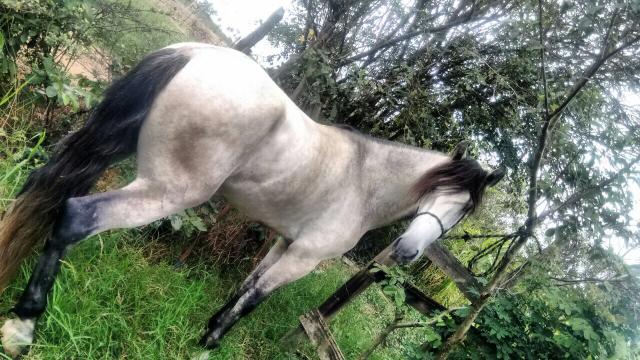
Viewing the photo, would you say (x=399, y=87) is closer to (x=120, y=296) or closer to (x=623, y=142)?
(x=623, y=142)

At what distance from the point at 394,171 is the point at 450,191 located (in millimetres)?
357

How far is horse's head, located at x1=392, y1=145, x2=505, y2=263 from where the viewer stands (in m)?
2.65

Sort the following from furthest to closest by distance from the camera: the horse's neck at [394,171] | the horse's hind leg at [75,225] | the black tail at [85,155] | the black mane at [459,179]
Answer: the horse's neck at [394,171], the black mane at [459,179], the black tail at [85,155], the horse's hind leg at [75,225]

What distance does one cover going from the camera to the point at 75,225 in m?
2.01

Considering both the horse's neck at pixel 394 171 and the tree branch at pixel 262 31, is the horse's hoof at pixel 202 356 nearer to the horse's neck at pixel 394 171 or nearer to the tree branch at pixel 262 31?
the horse's neck at pixel 394 171

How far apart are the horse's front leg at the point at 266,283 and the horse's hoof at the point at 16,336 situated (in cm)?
101

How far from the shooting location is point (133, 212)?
2121mm

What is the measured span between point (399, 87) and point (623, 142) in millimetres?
2538

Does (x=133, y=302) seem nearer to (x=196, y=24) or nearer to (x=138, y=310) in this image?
(x=138, y=310)

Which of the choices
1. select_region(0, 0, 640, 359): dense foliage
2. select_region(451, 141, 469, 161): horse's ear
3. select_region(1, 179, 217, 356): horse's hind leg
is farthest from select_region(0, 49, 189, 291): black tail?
select_region(451, 141, 469, 161): horse's ear

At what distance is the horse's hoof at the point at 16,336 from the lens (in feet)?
6.75

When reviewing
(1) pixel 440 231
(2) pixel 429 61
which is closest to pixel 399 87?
(2) pixel 429 61

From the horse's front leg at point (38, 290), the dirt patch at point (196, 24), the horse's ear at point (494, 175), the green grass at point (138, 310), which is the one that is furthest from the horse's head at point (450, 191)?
the dirt patch at point (196, 24)

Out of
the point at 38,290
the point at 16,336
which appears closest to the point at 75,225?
the point at 38,290
